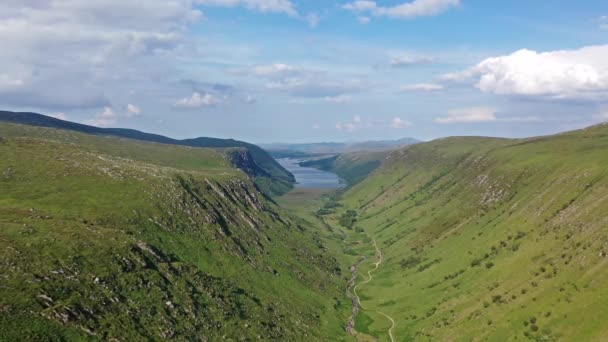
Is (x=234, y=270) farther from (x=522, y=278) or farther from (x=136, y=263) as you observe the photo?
(x=522, y=278)

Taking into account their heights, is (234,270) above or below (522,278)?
below

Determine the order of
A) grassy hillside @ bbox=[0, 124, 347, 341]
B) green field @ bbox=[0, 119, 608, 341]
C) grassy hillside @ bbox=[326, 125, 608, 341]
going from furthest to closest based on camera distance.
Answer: grassy hillside @ bbox=[326, 125, 608, 341] < green field @ bbox=[0, 119, 608, 341] < grassy hillside @ bbox=[0, 124, 347, 341]

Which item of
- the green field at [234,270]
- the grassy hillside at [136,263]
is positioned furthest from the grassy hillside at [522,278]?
the grassy hillside at [136,263]

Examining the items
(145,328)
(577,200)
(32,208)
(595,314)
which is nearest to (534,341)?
(595,314)

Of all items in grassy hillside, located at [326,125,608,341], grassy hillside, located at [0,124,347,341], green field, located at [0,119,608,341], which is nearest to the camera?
grassy hillside, located at [0,124,347,341]

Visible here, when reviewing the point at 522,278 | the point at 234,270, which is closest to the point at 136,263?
the point at 234,270

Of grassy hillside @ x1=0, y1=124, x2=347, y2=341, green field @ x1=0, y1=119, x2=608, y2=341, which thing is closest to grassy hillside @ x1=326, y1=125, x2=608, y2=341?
green field @ x1=0, y1=119, x2=608, y2=341

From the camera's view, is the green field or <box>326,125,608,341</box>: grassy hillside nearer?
the green field

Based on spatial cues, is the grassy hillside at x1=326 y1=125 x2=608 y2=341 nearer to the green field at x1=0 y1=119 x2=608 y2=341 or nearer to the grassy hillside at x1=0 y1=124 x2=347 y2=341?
the green field at x1=0 y1=119 x2=608 y2=341

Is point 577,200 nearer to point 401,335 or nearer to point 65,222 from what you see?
point 401,335
